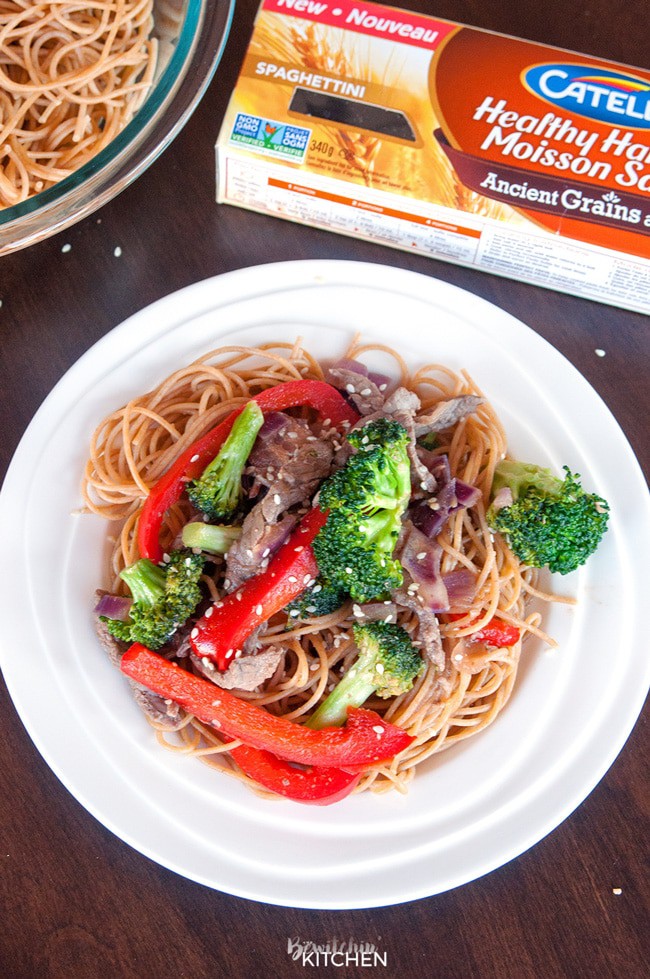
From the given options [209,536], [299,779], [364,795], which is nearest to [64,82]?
[209,536]

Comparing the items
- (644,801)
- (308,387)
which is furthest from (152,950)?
(308,387)

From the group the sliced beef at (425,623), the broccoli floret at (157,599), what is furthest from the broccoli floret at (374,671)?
the broccoli floret at (157,599)

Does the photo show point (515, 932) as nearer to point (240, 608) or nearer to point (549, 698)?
point (549, 698)

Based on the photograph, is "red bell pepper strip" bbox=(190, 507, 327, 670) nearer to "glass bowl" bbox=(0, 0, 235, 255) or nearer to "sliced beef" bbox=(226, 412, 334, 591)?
"sliced beef" bbox=(226, 412, 334, 591)

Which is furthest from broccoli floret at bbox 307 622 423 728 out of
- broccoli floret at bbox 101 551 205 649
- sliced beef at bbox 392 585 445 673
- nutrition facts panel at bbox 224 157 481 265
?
nutrition facts panel at bbox 224 157 481 265

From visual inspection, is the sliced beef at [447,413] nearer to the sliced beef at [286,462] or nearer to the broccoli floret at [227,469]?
the sliced beef at [286,462]

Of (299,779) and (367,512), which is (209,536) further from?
(299,779)
